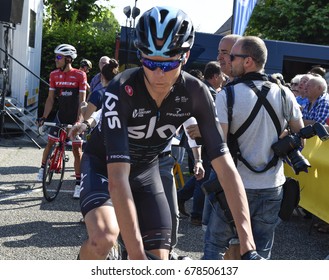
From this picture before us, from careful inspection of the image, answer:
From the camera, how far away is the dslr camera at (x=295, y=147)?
3.92m

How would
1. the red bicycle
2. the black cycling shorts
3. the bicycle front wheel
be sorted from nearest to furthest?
Answer: the black cycling shorts < the bicycle front wheel < the red bicycle

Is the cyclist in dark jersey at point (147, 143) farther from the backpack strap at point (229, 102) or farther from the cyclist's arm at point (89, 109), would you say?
the cyclist's arm at point (89, 109)

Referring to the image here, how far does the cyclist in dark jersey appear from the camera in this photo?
2674 millimetres

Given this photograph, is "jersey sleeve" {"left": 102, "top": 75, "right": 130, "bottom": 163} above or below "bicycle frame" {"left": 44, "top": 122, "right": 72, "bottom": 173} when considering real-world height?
above

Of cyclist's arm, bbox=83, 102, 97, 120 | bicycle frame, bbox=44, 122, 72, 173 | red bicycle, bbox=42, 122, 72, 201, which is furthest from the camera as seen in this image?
bicycle frame, bbox=44, 122, 72, 173

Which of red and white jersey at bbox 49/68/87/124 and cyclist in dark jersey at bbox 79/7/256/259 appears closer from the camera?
cyclist in dark jersey at bbox 79/7/256/259

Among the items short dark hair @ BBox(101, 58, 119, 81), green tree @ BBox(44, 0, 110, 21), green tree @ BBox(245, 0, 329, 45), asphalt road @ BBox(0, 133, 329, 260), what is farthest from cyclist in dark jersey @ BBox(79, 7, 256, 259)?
green tree @ BBox(44, 0, 110, 21)

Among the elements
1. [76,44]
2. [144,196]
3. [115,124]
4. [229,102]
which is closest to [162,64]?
[115,124]

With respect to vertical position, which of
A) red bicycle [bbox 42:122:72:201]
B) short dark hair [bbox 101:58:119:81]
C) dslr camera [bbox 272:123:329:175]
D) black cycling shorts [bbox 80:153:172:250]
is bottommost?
red bicycle [bbox 42:122:72:201]

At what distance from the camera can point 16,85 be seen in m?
14.2

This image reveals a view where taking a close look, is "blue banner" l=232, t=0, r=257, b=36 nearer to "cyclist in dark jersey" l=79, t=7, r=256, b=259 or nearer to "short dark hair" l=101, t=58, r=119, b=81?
"short dark hair" l=101, t=58, r=119, b=81
